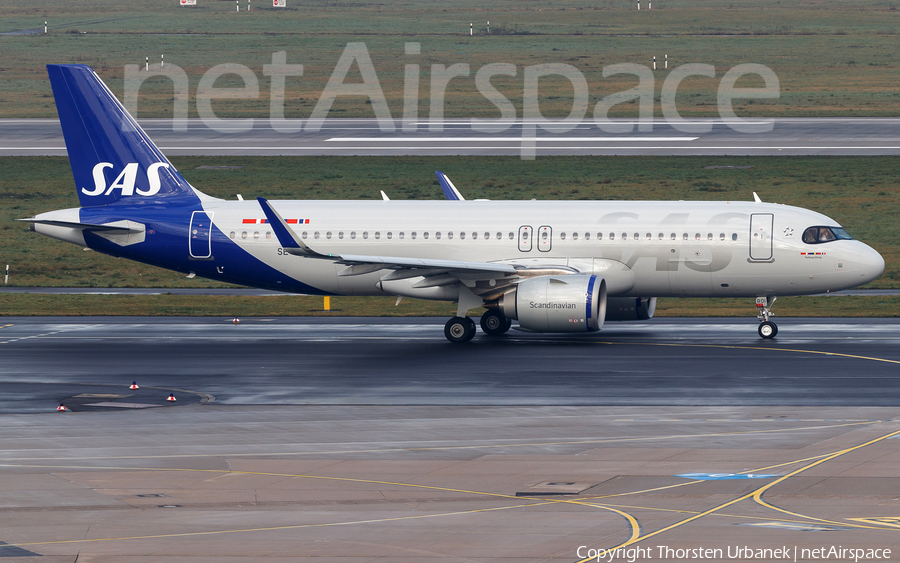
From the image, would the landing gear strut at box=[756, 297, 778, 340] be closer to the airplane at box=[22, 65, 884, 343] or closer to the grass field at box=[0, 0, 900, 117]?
the airplane at box=[22, 65, 884, 343]

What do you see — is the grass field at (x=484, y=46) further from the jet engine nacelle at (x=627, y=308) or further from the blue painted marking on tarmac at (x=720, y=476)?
the blue painted marking on tarmac at (x=720, y=476)

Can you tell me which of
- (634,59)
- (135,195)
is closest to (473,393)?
(135,195)

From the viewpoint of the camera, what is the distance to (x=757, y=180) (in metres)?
70.4

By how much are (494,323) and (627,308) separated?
4.51 meters

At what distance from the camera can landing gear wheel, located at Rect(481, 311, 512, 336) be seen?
1559 inches

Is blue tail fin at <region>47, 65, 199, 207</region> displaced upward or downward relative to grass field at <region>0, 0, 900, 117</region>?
downward

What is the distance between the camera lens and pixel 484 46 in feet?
472

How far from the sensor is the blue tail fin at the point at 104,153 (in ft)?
136

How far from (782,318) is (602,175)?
1204 inches

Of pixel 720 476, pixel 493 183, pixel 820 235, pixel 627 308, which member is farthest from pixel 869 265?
pixel 493 183

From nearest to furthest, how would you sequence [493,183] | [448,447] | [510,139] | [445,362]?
[448,447]
[445,362]
[493,183]
[510,139]

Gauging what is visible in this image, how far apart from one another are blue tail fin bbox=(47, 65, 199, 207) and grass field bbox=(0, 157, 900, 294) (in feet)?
50.0

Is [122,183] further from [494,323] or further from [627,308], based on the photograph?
[627,308]

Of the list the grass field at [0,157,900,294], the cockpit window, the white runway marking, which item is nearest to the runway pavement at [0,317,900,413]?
the cockpit window
